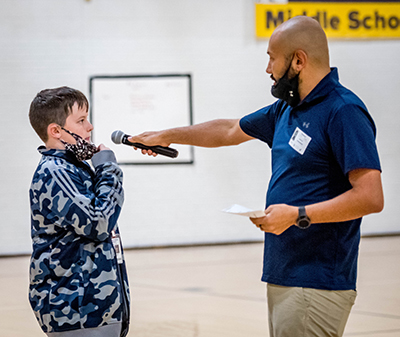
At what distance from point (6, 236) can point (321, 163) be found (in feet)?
19.0

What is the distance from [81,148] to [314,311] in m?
0.98

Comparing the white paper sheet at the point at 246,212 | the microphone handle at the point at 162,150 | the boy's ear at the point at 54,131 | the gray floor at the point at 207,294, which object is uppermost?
the boy's ear at the point at 54,131

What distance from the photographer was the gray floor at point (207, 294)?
10.0 ft

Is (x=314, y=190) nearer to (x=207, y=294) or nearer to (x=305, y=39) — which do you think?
(x=305, y=39)

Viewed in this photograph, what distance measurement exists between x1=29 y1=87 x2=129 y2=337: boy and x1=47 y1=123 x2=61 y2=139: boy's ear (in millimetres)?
86

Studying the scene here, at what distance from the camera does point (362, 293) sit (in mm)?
3854

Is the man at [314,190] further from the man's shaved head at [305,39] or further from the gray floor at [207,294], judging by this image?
the gray floor at [207,294]

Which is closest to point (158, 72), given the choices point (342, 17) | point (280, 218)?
point (342, 17)

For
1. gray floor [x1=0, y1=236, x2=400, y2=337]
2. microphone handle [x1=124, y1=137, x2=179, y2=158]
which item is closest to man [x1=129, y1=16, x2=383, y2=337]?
microphone handle [x1=124, y1=137, x2=179, y2=158]

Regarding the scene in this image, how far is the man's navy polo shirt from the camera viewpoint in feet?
4.63

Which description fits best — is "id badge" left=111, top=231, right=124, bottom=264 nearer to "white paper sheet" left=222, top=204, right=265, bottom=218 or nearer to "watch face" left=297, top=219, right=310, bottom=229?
"white paper sheet" left=222, top=204, right=265, bottom=218

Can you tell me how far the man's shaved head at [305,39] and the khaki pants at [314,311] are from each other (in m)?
0.76

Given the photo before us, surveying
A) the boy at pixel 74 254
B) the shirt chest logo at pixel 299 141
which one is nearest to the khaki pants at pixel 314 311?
the shirt chest logo at pixel 299 141

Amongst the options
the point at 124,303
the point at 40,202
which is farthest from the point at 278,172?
the point at 40,202
